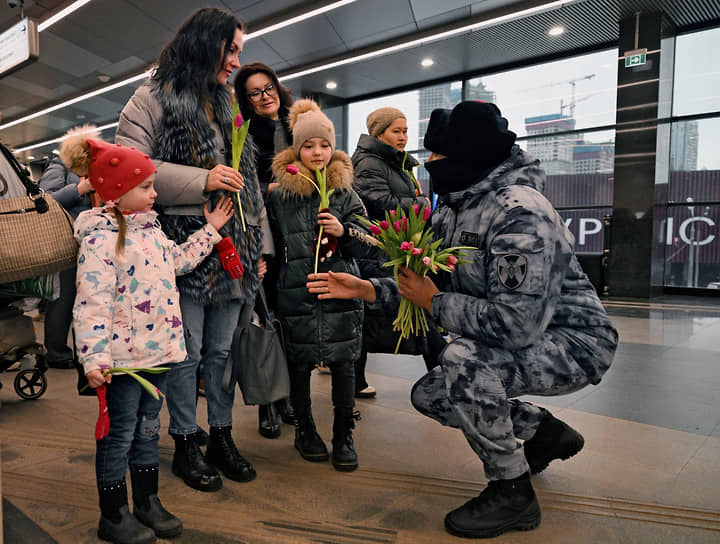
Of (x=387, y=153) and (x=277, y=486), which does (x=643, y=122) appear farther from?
(x=277, y=486)

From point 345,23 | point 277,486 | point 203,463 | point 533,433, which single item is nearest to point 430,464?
point 533,433

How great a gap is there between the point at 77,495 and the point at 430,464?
50.4 inches

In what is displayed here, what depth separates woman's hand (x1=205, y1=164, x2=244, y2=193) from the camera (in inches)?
71.4

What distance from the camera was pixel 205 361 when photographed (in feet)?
6.65

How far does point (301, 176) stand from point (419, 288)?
2.42 feet

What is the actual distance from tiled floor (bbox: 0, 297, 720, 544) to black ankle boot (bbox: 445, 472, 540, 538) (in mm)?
34

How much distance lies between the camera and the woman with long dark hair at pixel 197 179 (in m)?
1.84

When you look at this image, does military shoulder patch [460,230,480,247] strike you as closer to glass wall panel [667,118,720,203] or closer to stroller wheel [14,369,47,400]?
stroller wheel [14,369,47,400]

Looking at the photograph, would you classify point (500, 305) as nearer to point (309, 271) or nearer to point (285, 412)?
point (309, 271)

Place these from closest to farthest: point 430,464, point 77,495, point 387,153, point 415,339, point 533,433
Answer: point 77,495 < point 533,433 < point 430,464 < point 415,339 < point 387,153

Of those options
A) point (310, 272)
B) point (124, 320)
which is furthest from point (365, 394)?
point (124, 320)

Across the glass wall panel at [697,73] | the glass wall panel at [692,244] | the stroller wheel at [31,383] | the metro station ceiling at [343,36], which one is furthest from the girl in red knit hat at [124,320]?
the glass wall panel at [697,73]

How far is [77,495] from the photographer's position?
181 centimetres

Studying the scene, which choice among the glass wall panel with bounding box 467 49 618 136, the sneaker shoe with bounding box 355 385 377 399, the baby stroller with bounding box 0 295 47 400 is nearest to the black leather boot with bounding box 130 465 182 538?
the baby stroller with bounding box 0 295 47 400
